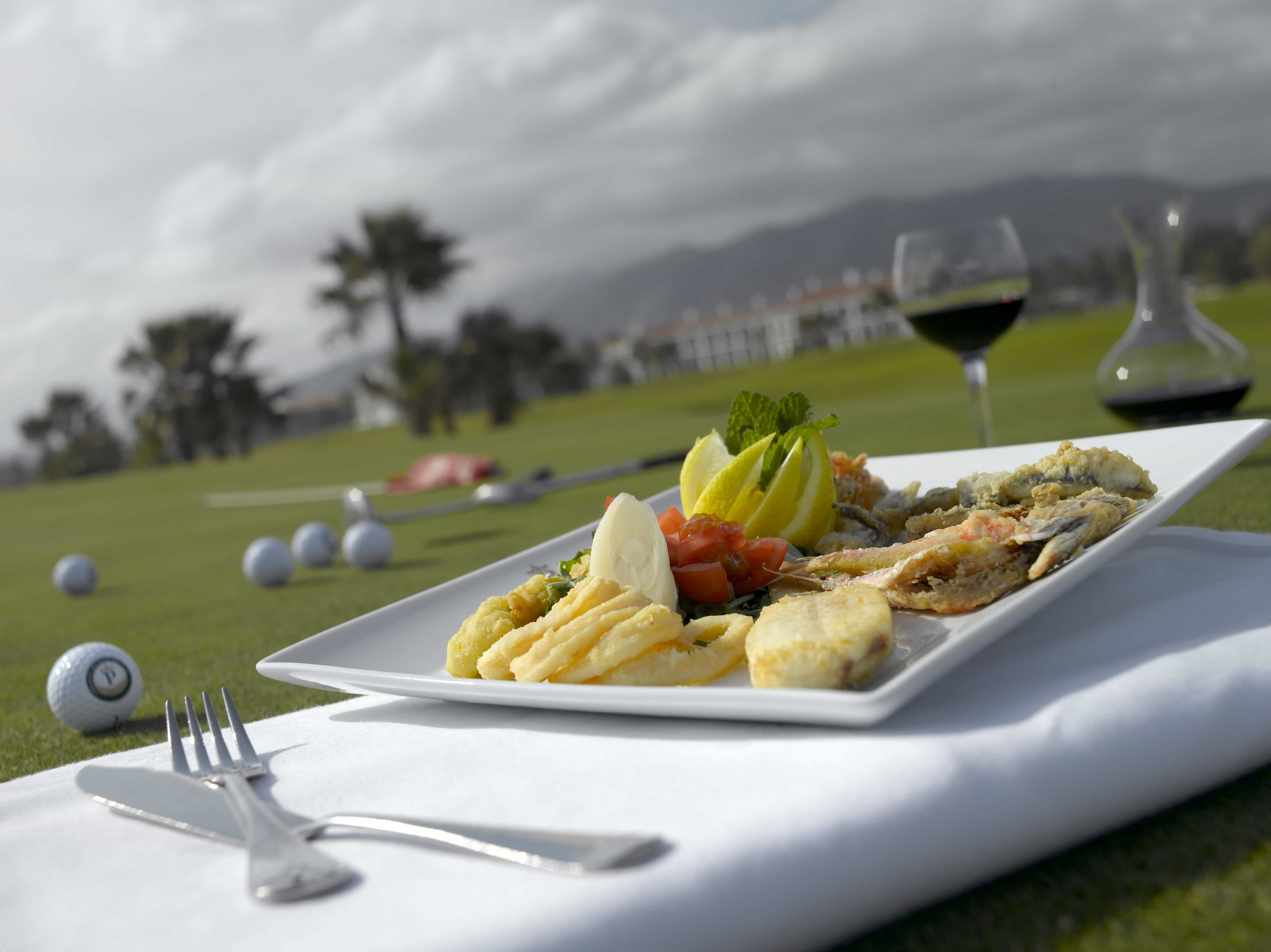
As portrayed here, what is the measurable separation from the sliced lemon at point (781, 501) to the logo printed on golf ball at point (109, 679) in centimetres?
117

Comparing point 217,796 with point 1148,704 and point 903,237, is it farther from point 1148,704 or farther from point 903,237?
point 903,237

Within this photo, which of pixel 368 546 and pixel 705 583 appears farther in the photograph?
pixel 368 546

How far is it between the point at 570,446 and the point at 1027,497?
369 inches

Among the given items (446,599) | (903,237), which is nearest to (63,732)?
(446,599)

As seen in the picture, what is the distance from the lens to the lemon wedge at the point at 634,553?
1292mm

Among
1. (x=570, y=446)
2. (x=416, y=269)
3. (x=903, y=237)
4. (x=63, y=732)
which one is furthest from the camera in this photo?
(x=416, y=269)

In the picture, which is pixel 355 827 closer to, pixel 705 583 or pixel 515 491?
pixel 705 583

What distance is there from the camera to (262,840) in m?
0.81

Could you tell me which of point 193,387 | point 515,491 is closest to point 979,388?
point 515,491

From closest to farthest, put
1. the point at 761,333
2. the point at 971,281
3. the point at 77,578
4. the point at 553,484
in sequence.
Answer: the point at 971,281 < the point at 77,578 < the point at 553,484 < the point at 761,333

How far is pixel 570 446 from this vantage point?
10703 mm

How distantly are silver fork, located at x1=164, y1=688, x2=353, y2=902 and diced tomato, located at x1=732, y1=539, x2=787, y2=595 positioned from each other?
25.6 inches

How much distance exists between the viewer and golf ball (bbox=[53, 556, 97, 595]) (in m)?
4.53

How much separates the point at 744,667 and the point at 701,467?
27.3 inches
